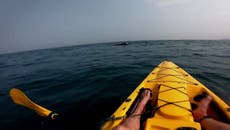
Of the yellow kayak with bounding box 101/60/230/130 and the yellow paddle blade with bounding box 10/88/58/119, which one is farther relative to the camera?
the yellow paddle blade with bounding box 10/88/58/119

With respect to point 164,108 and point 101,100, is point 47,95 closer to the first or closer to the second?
point 101,100

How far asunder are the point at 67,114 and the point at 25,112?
1.64 metres

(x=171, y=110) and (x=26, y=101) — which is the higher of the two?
(x=171, y=110)

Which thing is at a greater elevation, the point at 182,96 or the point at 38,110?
the point at 182,96

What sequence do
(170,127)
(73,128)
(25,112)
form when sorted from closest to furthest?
(170,127) → (73,128) → (25,112)

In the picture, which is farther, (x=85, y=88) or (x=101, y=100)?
(x=85, y=88)

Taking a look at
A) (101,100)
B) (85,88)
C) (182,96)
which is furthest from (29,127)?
(182,96)

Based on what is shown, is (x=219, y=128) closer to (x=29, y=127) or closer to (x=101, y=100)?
(x=101, y=100)

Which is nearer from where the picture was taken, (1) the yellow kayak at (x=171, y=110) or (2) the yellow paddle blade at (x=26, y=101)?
(1) the yellow kayak at (x=171, y=110)

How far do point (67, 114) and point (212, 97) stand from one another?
3958mm

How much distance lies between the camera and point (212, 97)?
10.0 ft

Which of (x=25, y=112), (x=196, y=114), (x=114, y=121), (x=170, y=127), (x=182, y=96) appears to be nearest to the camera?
(x=170, y=127)

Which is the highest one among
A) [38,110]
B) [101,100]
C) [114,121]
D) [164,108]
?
[164,108]

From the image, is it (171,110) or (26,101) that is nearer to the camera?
(171,110)
